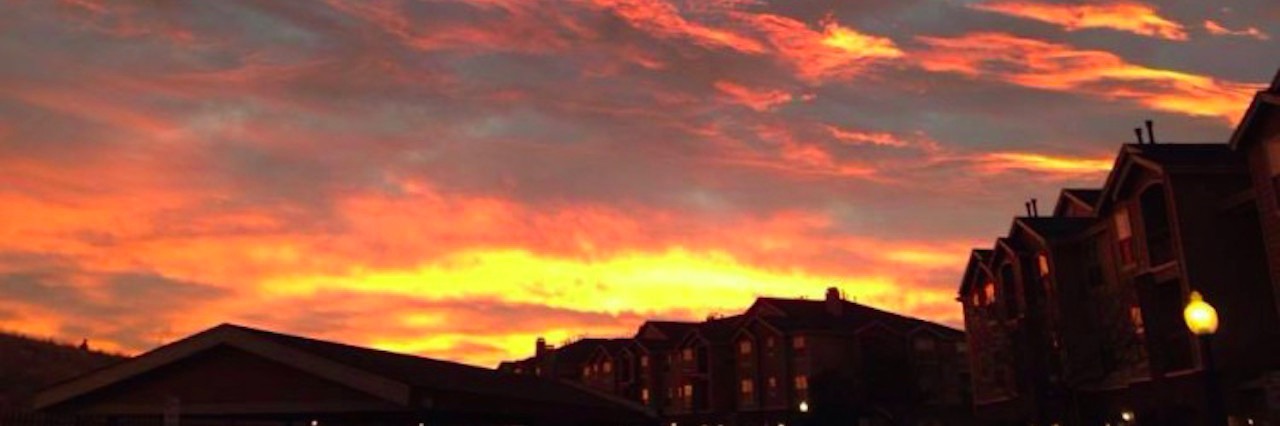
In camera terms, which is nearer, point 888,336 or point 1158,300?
point 1158,300

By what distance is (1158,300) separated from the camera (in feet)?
133

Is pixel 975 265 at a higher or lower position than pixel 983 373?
higher

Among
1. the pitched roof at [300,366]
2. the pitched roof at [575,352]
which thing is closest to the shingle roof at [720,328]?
the pitched roof at [575,352]

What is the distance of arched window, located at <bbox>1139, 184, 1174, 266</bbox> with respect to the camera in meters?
39.5

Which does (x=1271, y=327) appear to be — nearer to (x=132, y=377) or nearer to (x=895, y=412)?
(x=132, y=377)

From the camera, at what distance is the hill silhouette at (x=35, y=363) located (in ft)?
148

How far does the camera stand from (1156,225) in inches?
1582

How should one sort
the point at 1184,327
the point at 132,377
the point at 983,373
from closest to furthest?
the point at 132,377, the point at 1184,327, the point at 983,373

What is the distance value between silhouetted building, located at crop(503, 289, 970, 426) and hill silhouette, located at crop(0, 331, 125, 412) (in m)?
46.4

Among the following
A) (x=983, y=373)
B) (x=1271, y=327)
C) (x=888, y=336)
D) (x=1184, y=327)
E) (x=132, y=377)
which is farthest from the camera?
(x=888, y=336)

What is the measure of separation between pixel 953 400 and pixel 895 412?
7228 mm

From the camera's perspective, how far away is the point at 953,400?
266ft

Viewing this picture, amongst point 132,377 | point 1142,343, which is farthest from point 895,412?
point 132,377

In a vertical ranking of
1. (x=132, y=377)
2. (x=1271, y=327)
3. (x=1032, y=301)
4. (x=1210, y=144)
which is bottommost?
(x=132, y=377)
